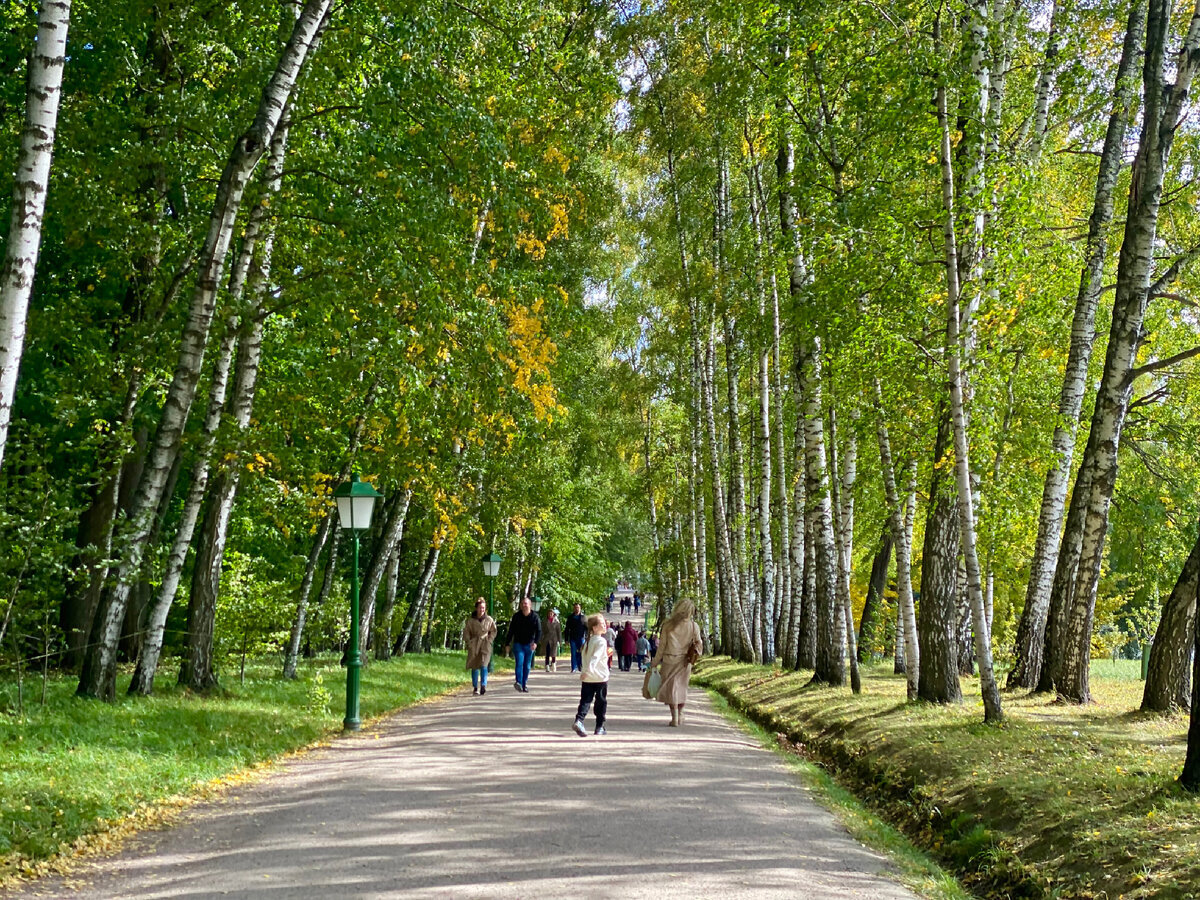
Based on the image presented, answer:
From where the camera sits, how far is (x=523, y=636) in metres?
20.7

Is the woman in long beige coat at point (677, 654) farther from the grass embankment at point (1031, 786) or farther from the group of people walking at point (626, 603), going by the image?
the group of people walking at point (626, 603)

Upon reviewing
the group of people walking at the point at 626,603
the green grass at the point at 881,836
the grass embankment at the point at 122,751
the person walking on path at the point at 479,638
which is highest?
the group of people walking at the point at 626,603

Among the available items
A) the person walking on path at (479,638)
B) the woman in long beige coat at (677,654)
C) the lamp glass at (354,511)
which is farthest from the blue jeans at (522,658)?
the lamp glass at (354,511)

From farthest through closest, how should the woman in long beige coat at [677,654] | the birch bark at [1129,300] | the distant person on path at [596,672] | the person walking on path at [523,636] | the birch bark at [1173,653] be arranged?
the person walking on path at [523,636], the woman in long beige coat at [677,654], the distant person on path at [596,672], the birch bark at [1129,300], the birch bark at [1173,653]

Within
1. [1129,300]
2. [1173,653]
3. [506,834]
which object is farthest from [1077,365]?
[506,834]

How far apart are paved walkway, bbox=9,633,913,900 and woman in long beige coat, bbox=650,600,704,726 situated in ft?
8.76

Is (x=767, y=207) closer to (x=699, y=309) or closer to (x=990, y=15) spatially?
(x=699, y=309)

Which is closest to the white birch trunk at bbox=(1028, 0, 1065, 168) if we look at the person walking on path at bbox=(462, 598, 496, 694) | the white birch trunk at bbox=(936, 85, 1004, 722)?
the white birch trunk at bbox=(936, 85, 1004, 722)

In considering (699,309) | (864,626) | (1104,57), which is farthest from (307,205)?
(864,626)

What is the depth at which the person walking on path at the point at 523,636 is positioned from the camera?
20391 mm

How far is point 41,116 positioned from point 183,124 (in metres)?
6.33

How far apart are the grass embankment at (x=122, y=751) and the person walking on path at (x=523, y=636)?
4.38 m

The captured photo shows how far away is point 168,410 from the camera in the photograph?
11758mm

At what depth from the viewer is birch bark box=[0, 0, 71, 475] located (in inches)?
274
